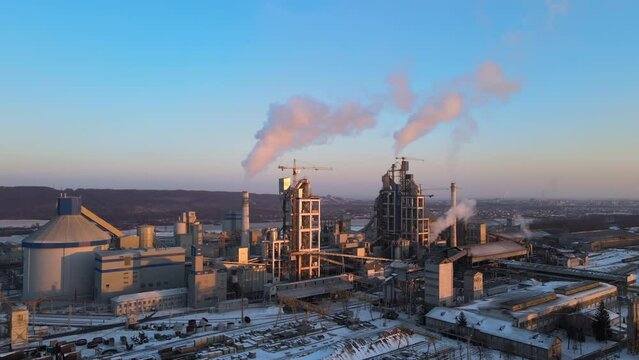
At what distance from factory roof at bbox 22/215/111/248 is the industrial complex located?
81 mm

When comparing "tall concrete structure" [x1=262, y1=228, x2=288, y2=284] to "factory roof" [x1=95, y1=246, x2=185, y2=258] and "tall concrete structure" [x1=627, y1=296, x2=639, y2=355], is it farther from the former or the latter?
"tall concrete structure" [x1=627, y1=296, x2=639, y2=355]

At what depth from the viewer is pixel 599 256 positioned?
50.6m

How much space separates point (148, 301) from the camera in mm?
27531

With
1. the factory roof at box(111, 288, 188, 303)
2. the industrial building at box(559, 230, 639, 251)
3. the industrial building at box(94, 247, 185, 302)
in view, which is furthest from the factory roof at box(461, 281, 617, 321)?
the industrial building at box(559, 230, 639, 251)

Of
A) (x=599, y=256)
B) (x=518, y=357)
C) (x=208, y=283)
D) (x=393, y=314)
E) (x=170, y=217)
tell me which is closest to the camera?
(x=518, y=357)

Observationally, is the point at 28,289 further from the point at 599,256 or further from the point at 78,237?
the point at 599,256

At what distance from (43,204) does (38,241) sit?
117 metres

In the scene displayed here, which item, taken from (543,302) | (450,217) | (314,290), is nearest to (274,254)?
(314,290)

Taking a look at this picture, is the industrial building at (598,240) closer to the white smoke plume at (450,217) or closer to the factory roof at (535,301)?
the white smoke plume at (450,217)

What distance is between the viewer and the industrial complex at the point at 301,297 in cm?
2117

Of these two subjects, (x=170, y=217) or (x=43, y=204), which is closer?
(x=170, y=217)

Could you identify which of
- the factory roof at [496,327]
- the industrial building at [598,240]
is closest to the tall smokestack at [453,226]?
the industrial building at [598,240]

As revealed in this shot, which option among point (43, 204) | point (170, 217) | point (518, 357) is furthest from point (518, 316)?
point (43, 204)

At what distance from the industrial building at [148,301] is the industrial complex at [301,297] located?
0.07 metres
